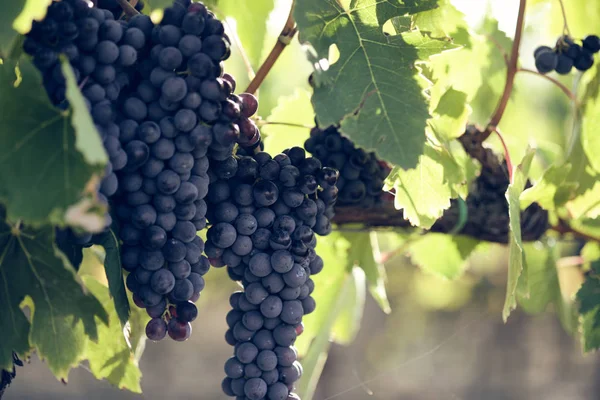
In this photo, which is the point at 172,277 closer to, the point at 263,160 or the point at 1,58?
the point at 263,160

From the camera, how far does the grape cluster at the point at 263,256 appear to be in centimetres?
81

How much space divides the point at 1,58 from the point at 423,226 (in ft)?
1.94

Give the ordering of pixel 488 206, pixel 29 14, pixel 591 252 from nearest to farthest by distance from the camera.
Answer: pixel 29 14 < pixel 488 206 < pixel 591 252

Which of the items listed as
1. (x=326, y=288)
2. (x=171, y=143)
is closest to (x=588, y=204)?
(x=326, y=288)

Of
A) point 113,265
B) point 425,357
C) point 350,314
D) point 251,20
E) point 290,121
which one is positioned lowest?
point 425,357

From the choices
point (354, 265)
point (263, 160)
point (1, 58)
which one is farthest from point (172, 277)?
point (354, 265)

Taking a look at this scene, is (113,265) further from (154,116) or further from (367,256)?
(367,256)

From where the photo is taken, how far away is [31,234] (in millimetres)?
735

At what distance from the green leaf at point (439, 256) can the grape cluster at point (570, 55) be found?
431 millimetres

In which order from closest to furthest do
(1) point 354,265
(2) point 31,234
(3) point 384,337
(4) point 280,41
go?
1. (2) point 31,234
2. (4) point 280,41
3. (1) point 354,265
4. (3) point 384,337

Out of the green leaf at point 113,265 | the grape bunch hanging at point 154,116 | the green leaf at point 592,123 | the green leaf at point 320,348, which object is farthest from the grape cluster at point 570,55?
the green leaf at point 113,265

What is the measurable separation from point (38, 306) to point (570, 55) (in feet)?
3.17

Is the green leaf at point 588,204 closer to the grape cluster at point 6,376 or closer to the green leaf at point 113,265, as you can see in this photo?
the green leaf at point 113,265

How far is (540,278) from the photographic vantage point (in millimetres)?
1478
